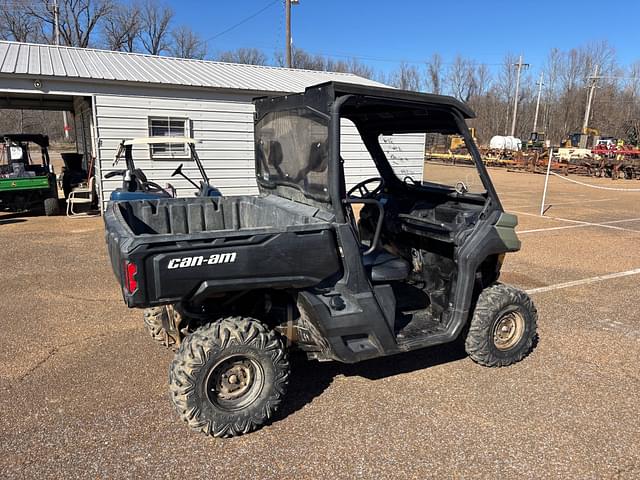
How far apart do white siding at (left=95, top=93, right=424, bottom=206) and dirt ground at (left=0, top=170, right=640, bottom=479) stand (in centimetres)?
638

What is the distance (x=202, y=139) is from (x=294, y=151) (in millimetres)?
9433

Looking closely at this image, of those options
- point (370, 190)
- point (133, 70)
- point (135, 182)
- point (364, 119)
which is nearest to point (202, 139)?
point (133, 70)

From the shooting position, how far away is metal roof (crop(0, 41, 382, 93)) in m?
10.9

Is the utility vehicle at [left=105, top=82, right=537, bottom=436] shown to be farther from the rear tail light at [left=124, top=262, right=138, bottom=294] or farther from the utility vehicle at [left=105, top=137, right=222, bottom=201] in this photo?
the utility vehicle at [left=105, top=137, right=222, bottom=201]

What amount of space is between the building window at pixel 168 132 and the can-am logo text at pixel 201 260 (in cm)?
987

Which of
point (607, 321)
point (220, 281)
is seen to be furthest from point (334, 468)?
point (607, 321)

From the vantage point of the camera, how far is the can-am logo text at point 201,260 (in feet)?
9.04

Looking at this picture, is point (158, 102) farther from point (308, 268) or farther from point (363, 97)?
point (308, 268)

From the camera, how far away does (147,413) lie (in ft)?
10.9

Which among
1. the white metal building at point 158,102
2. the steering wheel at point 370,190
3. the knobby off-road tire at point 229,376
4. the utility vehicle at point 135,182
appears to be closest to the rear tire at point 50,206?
the white metal building at point 158,102

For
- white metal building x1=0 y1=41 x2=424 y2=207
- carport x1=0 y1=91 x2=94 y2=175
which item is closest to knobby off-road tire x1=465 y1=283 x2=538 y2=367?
white metal building x1=0 y1=41 x2=424 y2=207

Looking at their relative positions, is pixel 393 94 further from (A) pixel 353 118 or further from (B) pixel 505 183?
(B) pixel 505 183

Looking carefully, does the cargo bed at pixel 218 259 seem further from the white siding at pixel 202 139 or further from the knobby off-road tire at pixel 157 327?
the white siding at pixel 202 139

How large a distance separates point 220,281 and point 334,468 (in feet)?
4.04
